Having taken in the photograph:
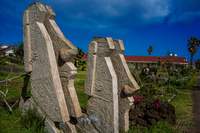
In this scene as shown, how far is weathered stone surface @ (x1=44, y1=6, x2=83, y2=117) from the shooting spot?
3.45 meters

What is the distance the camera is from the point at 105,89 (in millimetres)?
3576

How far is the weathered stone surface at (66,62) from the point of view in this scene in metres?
3.45

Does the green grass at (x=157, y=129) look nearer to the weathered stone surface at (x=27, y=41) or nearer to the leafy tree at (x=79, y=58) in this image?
the weathered stone surface at (x=27, y=41)

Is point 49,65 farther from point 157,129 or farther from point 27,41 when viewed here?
point 157,129

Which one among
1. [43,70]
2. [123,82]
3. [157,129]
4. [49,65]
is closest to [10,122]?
[43,70]

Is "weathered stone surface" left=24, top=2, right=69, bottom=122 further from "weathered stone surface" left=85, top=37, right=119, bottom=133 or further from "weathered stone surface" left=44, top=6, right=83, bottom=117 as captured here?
"weathered stone surface" left=85, top=37, right=119, bottom=133

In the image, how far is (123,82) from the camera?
3924 mm

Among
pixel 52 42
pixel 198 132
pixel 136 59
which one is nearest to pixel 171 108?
pixel 198 132

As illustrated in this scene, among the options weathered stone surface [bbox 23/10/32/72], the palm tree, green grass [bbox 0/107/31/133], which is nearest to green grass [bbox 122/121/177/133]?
green grass [bbox 0/107/31/133]

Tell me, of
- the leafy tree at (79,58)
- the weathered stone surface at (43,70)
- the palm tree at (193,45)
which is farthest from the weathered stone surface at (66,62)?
the palm tree at (193,45)

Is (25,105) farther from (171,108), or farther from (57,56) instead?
(171,108)

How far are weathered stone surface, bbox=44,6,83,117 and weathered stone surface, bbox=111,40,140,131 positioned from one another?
106 centimetres

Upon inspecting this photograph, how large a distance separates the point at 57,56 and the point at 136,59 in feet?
117

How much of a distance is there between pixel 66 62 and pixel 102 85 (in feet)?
3.12
